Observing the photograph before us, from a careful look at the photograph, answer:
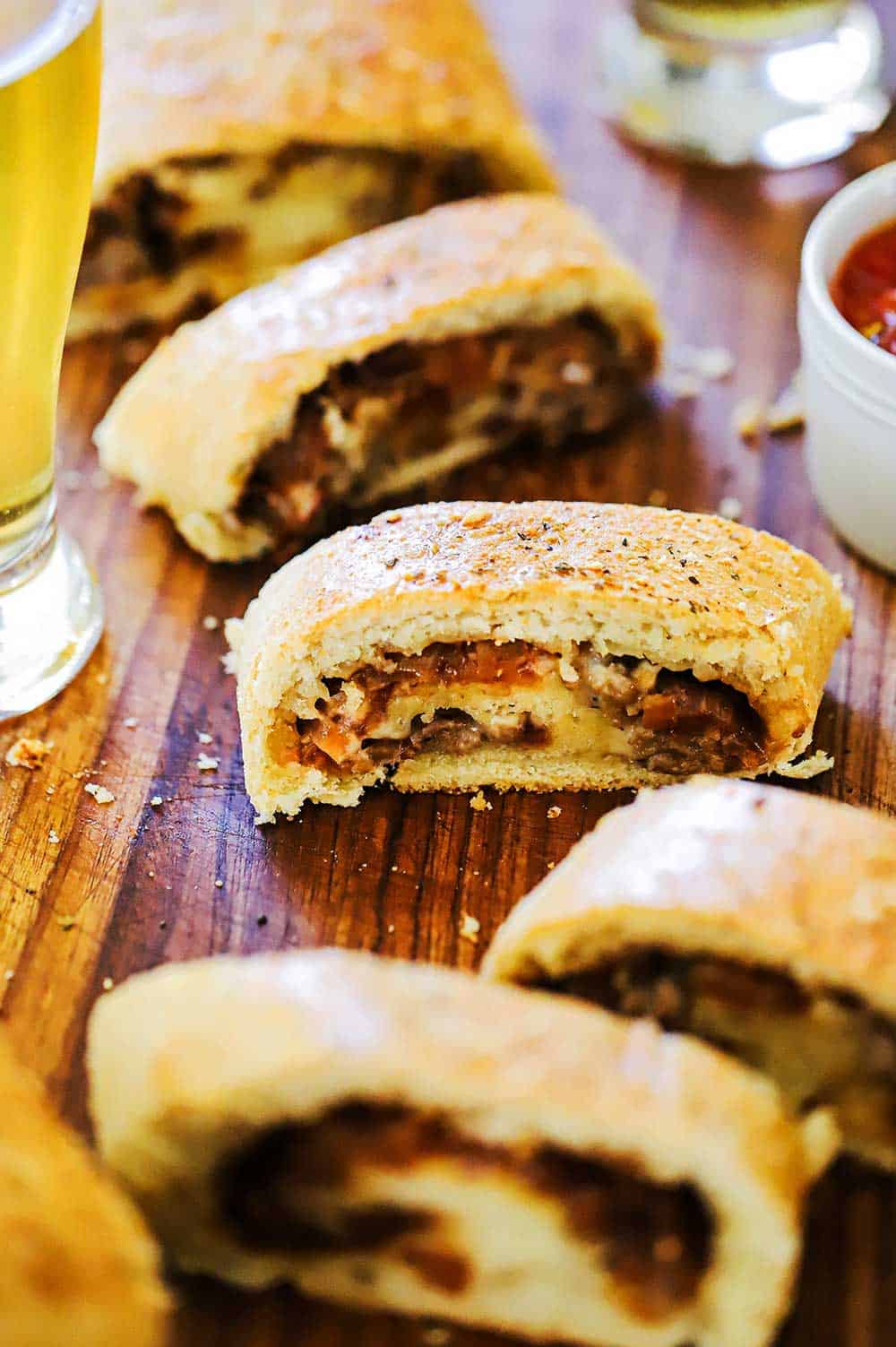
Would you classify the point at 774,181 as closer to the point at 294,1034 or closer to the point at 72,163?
the point at 72,163

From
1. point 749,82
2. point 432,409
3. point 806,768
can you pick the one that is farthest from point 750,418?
point 749,82

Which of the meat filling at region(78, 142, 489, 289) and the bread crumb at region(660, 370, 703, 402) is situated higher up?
the meat filling at region(78, 142, 489, 289)

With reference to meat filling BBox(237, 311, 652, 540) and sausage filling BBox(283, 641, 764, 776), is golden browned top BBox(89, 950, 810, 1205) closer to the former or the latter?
sausage filling BBox(283, 641, 764, 776)

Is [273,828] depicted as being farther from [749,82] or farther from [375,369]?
[749,82]

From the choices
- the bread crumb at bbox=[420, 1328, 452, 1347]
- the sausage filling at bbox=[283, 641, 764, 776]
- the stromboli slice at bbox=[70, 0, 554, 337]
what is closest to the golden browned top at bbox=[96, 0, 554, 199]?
the stromboli slice at bbox=[70, 0, 554, 337]

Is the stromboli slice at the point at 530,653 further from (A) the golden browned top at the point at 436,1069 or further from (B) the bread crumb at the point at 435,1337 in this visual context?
(B) the bread crumb at the point at 435,1337

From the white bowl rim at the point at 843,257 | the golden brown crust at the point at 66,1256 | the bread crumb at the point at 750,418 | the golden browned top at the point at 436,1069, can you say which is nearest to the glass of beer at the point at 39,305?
the golden browned top at the point at 436,1069
